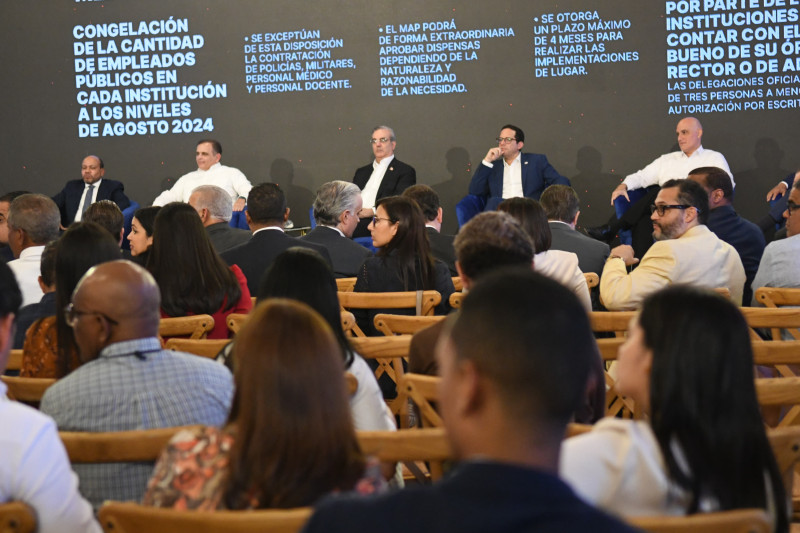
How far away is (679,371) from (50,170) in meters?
9.61

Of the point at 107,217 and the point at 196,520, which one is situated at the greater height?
the point at 107,217

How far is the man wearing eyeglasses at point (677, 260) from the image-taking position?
3.97 metres

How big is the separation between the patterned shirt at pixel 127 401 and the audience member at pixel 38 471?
356 millimetres

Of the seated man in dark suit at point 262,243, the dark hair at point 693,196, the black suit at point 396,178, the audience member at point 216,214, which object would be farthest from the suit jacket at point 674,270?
the black suit at point 396,178

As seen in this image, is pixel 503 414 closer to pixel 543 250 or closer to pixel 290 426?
pixel 290 426

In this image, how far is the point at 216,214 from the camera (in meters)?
5.81

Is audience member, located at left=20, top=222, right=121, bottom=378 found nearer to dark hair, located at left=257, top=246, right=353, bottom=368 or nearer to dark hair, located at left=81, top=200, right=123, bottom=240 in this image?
dark hair, located at left=257, top=246, right=353, bottom=368

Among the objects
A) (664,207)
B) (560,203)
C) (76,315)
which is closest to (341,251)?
(560,203)

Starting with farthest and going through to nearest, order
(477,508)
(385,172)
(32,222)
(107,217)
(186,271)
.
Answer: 1. (385,172)
2. (107,217)
3. (32,222)
4. (186,271)
5. (477,508)

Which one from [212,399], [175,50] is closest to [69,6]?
[175,50]

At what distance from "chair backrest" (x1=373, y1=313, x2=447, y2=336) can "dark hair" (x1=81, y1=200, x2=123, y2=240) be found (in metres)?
2.72

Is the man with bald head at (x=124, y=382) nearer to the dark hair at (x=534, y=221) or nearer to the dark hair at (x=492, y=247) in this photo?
the dark hair at (x=492, y=247)

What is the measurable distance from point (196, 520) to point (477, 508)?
1.88ft

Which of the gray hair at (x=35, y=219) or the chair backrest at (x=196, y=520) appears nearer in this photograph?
the chair backrest at (x=196, y=520)
